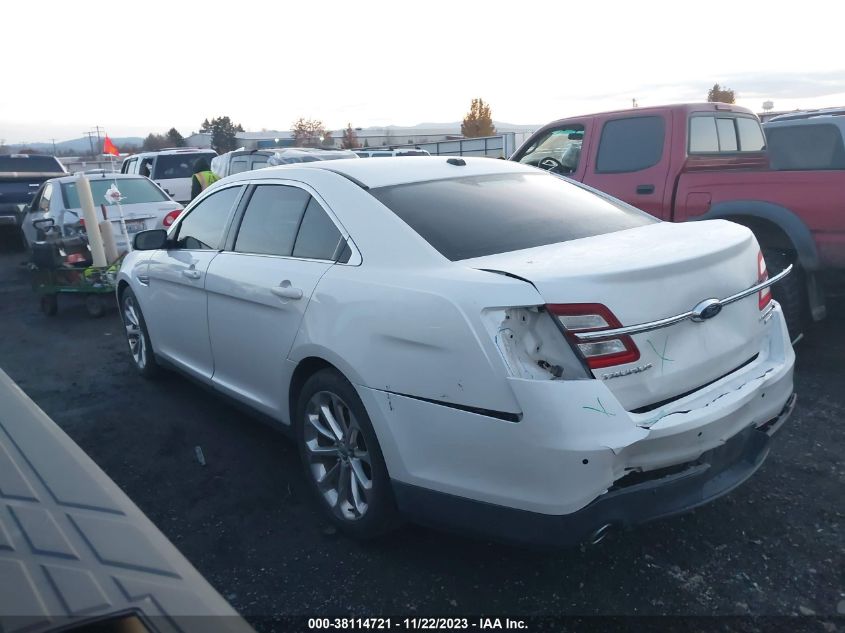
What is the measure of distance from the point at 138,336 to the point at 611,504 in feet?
14.7

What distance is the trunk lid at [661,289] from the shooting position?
8.14ft

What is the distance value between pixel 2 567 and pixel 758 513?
3143 millimetres

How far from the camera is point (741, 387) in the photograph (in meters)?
2.80

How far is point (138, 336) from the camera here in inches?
225

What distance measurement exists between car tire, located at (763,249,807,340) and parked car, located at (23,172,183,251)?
778 centimetres

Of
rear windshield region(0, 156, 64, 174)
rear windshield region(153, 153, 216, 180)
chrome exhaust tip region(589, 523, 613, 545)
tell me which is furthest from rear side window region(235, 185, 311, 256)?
rear windshield region(0, 156, 64, 174)

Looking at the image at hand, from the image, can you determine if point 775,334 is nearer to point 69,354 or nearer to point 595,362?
point 595,362

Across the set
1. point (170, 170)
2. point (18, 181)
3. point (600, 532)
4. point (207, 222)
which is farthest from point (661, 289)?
point (170, 170)

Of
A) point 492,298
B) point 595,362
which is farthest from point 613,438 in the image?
point 492,298

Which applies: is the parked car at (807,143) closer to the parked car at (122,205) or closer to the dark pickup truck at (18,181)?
the parked car at (122,205)

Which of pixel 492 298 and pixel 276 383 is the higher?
pixel 492 298

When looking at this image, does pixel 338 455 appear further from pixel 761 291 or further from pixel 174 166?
pixel 174 166

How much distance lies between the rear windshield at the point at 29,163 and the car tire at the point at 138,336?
1323 centimetres

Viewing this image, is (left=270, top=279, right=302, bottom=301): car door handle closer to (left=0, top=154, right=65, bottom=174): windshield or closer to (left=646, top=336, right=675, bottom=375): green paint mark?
(left=646, top=336, right=675, bottom=375): green paint mark
